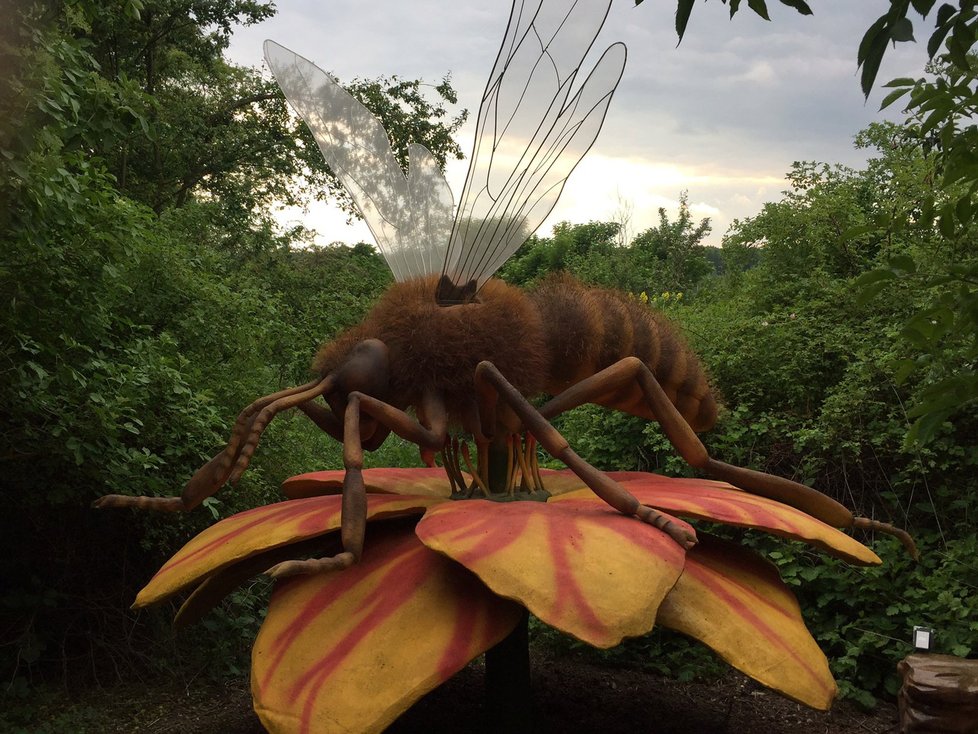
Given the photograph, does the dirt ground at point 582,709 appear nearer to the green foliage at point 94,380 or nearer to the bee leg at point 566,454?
the green foliage at point 94,380

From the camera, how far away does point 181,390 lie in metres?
3.89

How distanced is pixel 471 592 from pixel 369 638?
0.26m

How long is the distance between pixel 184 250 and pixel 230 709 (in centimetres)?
280

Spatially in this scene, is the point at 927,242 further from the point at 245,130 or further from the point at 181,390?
the point at 245,130

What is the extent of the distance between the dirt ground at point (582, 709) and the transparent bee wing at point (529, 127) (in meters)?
1.67

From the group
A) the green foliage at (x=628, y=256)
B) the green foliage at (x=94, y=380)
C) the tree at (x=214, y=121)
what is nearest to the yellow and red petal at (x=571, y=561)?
the green foliage at (x=94, y=380)

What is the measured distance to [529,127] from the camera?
2486 millimetres

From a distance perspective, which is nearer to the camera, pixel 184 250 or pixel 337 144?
pixel 337 144

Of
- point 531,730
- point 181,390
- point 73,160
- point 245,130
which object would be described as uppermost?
point 245,130

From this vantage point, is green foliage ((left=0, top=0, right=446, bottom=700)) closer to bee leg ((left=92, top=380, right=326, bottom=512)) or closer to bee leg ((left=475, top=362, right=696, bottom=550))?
bee leg ((left=92, top=380, right=326, bottom=512))

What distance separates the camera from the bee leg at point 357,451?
1.94 metres

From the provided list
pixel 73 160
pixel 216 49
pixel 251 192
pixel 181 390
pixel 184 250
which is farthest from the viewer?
pixel 251 192

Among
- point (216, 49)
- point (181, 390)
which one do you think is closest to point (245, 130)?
point (216, 49)

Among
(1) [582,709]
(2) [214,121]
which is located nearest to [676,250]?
(2) [214,121]
